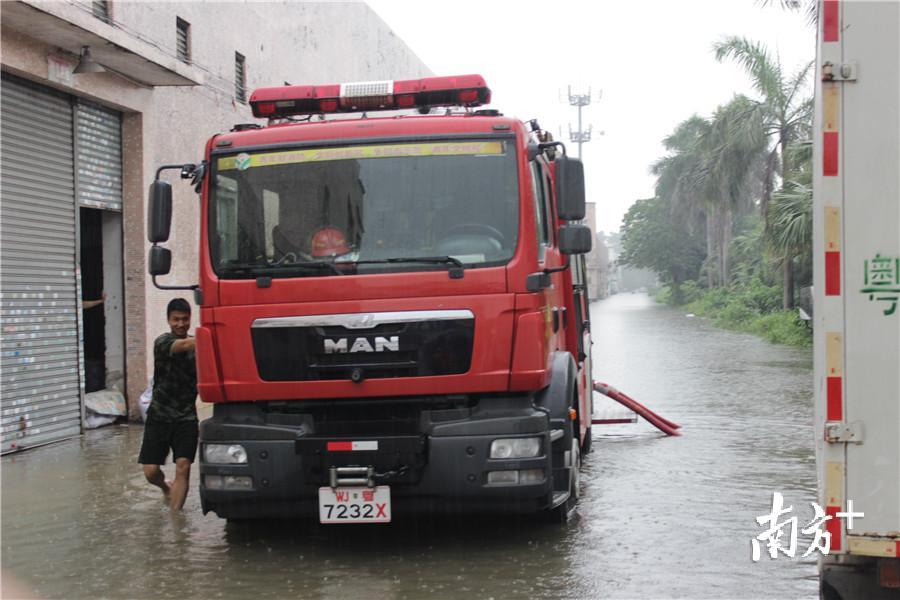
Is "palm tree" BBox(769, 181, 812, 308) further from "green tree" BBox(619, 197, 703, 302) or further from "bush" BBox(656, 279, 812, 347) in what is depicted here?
"green tree" BBox(619, 197, 703, 302)

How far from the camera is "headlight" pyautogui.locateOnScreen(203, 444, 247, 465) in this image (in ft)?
22.1

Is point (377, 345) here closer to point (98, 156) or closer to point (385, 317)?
point (385, 317)

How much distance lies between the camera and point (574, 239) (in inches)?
276

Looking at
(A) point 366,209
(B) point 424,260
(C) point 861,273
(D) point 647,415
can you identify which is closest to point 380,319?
(B) point 424,260

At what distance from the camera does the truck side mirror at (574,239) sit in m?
7.01

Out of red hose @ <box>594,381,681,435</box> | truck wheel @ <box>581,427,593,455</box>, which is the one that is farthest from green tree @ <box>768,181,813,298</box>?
truck wheel @ <box>581,427,593,455</box>

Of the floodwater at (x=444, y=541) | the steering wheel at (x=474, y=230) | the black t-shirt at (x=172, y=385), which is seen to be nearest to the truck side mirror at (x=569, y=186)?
the steering wheel at (x=474, y=230)

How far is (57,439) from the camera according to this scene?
1229 centimetres

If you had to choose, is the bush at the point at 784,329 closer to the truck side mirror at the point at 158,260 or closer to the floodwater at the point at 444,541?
the floodwater at the point at 444,541

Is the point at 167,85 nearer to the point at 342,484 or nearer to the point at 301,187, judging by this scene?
the point at 301,187

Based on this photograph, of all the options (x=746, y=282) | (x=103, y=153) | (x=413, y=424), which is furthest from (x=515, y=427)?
(x=746, y=282)

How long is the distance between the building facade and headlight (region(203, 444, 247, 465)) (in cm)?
535

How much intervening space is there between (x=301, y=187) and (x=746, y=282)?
146 ft

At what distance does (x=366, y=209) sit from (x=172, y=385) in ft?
7.75
